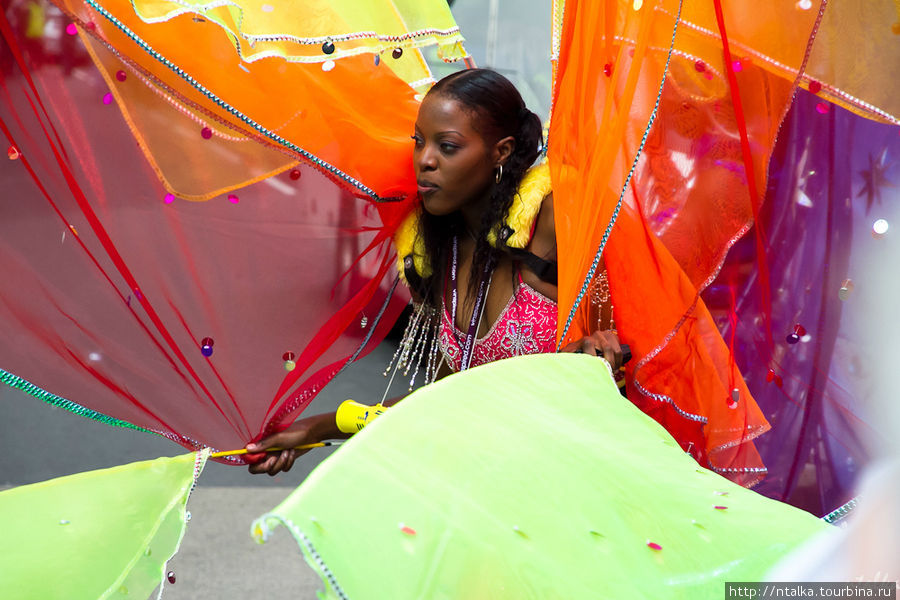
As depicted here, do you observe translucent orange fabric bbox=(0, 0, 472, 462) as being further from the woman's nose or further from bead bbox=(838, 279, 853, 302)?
bead bbox=(838, 279, 853, 302)

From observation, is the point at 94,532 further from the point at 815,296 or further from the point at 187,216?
the point at 815,296

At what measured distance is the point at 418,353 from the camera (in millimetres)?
1655

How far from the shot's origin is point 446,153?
4.64 feet

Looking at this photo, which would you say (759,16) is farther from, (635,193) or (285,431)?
(285,431)

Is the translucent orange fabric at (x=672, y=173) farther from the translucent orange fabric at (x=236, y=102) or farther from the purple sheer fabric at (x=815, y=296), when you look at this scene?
the translucent orange fabric at (x=236, y=102)

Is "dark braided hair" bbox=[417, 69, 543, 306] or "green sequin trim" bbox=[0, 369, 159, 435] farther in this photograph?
"dark braided hair" bbox=[417, 69, 543, 306]

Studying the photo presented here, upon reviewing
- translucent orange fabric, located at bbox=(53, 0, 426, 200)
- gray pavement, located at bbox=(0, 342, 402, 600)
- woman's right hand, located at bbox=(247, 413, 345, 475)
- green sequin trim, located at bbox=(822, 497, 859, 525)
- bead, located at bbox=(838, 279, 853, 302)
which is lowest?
gray pavement, located at bbox=(0, 342, 402, 600)

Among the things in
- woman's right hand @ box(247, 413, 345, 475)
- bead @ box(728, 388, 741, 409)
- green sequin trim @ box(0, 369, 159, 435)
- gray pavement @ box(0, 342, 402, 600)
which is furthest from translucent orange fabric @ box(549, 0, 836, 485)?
green sequin trim @ box(0, 369, 159, 435)

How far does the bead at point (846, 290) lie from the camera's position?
48.8 inches

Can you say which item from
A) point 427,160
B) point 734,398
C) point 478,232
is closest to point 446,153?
point 427,160

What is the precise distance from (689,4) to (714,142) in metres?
0.19

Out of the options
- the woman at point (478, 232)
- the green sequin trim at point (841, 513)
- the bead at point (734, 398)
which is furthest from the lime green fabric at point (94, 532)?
the green sequin trim at point (841, 513)

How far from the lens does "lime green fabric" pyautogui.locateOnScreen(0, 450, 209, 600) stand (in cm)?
96

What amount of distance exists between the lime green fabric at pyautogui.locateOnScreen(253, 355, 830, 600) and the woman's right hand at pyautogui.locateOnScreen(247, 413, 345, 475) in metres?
0.54
